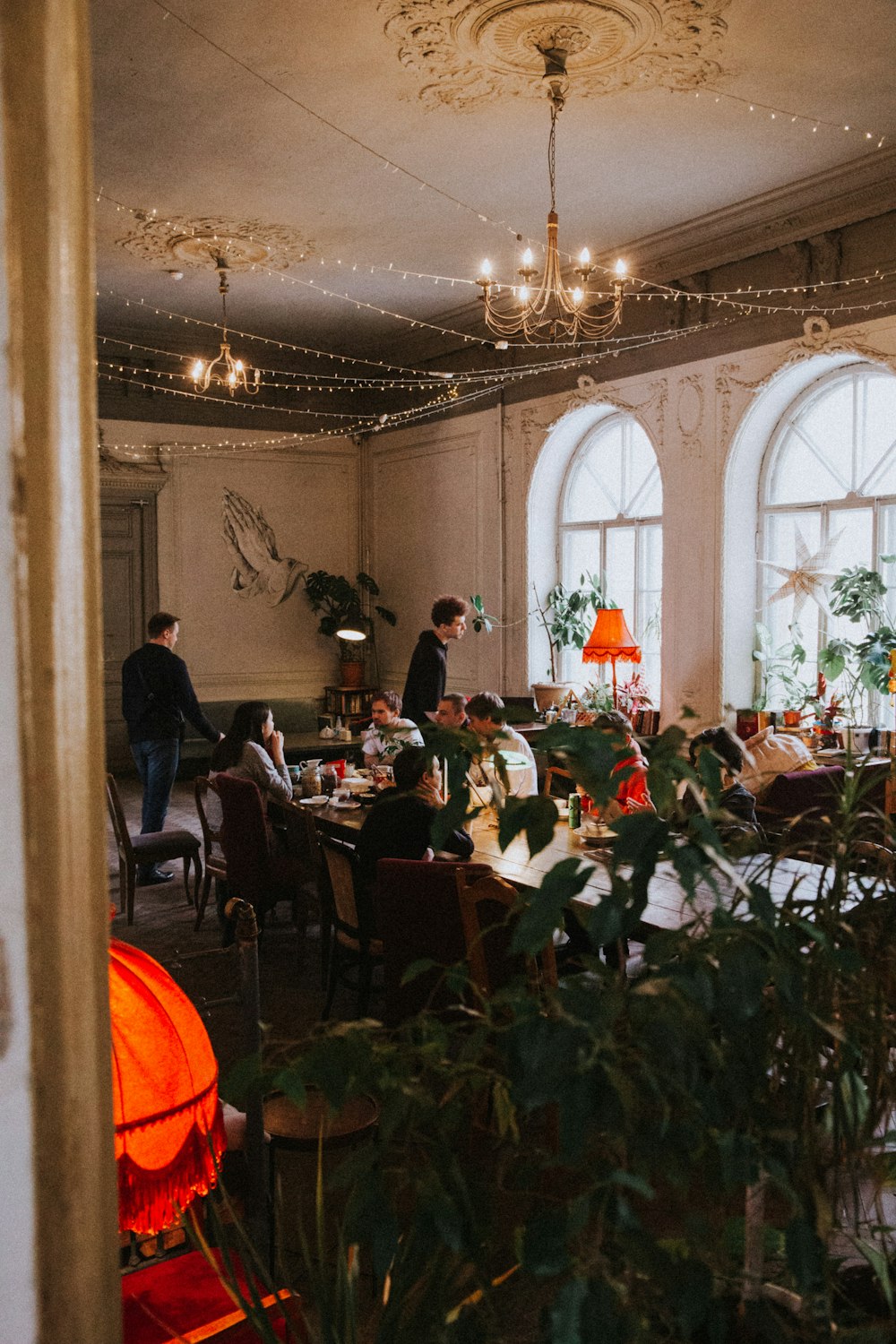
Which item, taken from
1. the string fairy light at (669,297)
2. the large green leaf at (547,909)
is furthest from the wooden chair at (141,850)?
the large green leaf at (547,909)

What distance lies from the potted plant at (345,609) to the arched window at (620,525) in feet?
8.59

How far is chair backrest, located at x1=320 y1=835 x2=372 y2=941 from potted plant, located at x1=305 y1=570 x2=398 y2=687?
6.98 m

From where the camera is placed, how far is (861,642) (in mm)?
7086

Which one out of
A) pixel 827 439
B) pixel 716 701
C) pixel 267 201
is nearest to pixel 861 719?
pixel 716 701

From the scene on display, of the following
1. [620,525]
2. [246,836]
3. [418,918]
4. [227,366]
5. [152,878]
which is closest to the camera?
[418,918]

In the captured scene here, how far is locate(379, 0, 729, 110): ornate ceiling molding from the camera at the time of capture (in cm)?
452

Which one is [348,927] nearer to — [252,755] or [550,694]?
[252,755]

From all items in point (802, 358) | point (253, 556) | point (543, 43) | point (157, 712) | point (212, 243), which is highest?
point (212, 243)

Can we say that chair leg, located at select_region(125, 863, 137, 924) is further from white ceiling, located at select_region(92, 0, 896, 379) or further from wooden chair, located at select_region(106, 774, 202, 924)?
white ceiling, located at select_region(92, 0, 896, 379)

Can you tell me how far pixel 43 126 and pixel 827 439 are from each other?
7.47 meters

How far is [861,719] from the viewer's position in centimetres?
717

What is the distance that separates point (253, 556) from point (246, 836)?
655 cm

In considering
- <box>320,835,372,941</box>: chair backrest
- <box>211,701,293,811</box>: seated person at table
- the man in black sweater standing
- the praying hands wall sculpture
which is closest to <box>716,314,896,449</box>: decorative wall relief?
<box>211,701,293,811</box>: seated person at table

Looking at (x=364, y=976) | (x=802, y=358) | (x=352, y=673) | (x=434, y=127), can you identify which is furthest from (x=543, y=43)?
(x=352, y=673)
